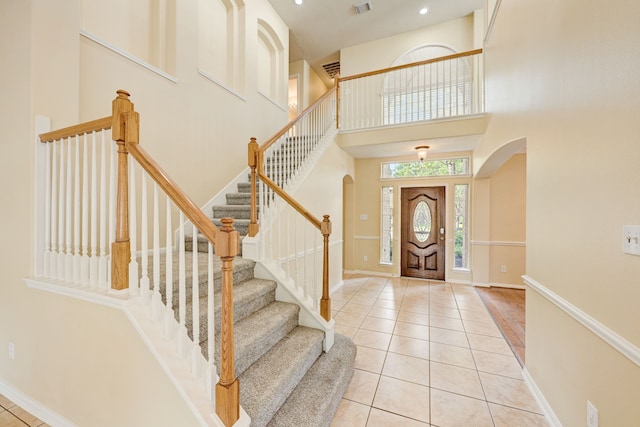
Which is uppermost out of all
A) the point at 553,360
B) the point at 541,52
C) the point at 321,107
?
the point at 321,107

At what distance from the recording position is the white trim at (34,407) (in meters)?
1.73

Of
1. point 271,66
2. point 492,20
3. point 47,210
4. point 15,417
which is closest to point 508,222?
point 492,20

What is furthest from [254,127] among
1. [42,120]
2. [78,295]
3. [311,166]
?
[78,295]

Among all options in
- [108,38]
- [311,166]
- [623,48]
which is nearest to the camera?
[623,48]

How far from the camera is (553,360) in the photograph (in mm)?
1813

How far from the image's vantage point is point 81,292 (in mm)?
1558

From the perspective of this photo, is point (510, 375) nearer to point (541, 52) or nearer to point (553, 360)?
point (553, 360)

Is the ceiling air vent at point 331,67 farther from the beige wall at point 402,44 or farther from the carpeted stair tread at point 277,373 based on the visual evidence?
the carpeted stair tread at point 277,373

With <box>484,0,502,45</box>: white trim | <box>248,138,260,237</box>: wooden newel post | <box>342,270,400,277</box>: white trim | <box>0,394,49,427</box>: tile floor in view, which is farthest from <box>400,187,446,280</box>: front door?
<box>0,394,49,427</box>: tile floor

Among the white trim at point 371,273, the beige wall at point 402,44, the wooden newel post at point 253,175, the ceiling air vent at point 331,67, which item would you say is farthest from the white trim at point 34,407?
the ceiling air vent at point 331,67

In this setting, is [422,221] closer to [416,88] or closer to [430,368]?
[416,88]

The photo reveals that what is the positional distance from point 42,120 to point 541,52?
138 inches

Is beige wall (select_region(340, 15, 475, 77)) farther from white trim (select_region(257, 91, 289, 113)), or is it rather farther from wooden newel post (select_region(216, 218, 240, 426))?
wooden newel post (select_region(216, 218, 240, 426))

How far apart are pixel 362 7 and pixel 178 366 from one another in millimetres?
5961
